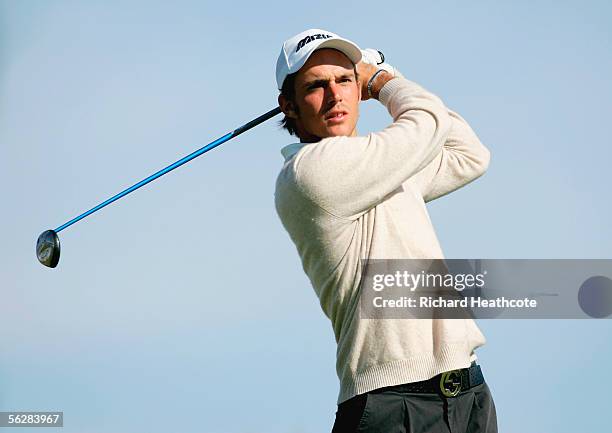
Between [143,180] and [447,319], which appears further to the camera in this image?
[143,180]

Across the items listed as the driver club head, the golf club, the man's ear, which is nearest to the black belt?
the man's ear

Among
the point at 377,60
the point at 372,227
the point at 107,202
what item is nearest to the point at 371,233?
the point at 372,227

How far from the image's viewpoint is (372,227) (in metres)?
3.70

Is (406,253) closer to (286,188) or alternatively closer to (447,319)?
(447,319)

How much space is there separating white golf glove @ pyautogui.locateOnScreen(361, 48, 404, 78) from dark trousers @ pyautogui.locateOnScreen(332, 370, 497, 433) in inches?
54.8

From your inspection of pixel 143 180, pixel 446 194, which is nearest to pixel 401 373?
pixel 446 194

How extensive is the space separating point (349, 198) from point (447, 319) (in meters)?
0.56

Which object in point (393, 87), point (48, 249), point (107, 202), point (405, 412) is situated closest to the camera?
point (405, 412)

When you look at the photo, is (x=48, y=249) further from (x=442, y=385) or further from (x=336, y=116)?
(x=442, y=385)

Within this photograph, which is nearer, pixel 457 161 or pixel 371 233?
pixel 371 233

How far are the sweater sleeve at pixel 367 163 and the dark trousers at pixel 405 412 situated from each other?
67 centimetres

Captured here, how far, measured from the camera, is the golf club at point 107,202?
5.12 m

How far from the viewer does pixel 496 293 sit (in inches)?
161

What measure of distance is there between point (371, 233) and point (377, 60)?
957mm
